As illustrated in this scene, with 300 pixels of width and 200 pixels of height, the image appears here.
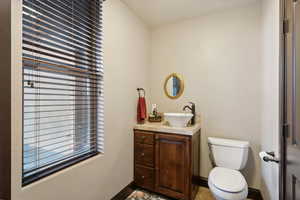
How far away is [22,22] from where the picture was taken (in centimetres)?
102

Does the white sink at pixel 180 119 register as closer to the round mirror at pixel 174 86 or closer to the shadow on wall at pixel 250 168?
the round mirror at pixel 174 86

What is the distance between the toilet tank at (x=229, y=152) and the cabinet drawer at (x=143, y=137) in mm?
824

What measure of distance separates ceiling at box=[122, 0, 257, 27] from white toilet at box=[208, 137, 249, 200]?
1.86 metres

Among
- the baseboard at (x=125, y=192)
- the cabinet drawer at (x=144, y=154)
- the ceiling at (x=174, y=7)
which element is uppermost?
the ceiling at (x=174, y=7)

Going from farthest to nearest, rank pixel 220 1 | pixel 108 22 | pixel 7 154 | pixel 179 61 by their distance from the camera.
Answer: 1. pixel 179 61
2. pixel 220 1
3. pixel 108 22
4. pixel 7 154

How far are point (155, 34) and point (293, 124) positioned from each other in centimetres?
236

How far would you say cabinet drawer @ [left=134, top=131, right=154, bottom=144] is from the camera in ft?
6.77

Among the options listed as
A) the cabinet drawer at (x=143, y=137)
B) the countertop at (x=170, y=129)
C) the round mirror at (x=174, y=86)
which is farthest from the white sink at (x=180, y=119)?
the round mirror at (x=174, y=86)

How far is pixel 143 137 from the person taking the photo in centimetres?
213

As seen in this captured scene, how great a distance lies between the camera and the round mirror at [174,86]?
8.11ft

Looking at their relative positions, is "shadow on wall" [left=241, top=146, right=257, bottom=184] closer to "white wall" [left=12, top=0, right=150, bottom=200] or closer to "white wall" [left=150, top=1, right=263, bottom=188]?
"white wall" [left=150, top=1, right=263, bottom=188]

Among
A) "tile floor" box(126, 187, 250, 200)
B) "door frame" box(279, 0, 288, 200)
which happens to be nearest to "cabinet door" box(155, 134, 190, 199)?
"tile floor" box(126, 187, 250, 200)

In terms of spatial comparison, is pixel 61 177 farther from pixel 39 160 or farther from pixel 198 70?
pixel 198 70

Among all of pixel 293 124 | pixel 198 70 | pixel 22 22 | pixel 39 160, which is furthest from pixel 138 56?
pixel 293 124
